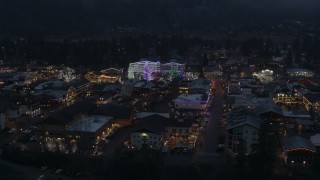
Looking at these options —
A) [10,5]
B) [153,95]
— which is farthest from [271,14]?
[153,95]

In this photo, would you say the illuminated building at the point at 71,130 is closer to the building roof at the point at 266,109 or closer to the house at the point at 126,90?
the house at the point at 126,90

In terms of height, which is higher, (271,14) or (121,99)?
(271,14)

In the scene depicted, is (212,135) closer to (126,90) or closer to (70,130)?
(70,130)

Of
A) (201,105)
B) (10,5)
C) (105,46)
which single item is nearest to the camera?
A: (201,105)

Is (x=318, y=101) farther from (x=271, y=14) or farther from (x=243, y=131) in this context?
(x=271, y=14)

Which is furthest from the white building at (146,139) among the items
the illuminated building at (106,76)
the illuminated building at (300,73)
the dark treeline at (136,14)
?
the dark treeline at (136,14)

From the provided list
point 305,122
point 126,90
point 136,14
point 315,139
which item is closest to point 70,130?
point 126,90
